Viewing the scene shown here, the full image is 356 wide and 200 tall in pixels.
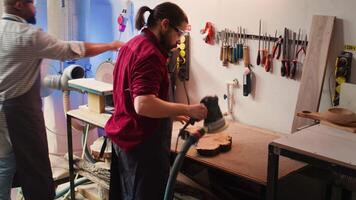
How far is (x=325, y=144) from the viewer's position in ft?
5.79

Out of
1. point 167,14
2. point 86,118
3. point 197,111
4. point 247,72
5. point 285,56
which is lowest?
point 86,118

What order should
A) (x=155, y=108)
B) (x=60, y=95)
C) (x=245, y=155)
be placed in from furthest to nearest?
1. (x=60, y=95)
2. (x=245, y=155)
3. (x=155, y=108)

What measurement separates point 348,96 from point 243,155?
0.63 meters

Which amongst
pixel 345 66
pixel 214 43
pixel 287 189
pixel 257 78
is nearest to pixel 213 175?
pixel 287 189

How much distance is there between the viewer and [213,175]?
2.64 m

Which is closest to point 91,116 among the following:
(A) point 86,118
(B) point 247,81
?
(A) point 86,118

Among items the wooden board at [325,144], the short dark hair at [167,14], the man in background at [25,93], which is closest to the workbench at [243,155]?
the wooden board at [325,144]

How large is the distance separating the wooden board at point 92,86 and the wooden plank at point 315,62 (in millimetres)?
1204

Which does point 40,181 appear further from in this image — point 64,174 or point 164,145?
point 164,145

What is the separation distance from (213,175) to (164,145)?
84 centimetres

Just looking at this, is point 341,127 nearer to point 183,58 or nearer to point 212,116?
point 212,116

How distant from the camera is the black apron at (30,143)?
246 cm

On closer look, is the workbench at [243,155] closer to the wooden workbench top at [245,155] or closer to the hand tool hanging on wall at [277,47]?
the wooden workbench top at [245,155]

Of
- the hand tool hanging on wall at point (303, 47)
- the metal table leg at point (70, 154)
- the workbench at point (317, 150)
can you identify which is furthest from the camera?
the metal table leg at point (70, 154)
